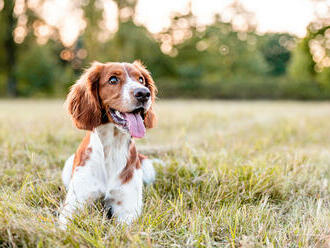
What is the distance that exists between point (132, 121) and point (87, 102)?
44cm

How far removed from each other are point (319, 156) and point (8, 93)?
1085 inches

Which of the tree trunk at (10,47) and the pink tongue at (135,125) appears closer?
the pink tongue at (135,125)

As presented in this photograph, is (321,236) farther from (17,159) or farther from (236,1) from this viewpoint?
(236,1)

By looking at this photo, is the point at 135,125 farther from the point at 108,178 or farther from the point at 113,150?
the point at 108,178

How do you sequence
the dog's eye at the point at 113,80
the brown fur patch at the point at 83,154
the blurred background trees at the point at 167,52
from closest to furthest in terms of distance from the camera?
the brown fur patch at the point at 83,154 < the dog's eye at the point at 113,80 < the blurred background trees at the point at 167,52

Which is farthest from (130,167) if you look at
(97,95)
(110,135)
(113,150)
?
(97,95)

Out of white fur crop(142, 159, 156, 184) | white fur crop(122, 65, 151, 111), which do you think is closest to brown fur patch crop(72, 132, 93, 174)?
white fur crop(122, 65, 151, 111)

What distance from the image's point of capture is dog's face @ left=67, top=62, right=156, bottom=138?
2.55 metres

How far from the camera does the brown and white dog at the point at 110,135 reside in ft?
8.29

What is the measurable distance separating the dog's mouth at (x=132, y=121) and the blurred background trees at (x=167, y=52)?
23863mm

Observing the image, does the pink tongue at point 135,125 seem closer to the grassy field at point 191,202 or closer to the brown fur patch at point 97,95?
the brown fur patch at point 97,95

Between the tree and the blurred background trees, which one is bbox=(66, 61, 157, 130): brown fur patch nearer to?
the blurred background trees

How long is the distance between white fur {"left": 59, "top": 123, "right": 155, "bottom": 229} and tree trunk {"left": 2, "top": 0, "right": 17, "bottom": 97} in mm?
27368

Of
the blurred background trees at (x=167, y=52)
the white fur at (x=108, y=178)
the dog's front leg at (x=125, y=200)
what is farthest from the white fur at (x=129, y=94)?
the blurred background trees at (x=167, y=52)
